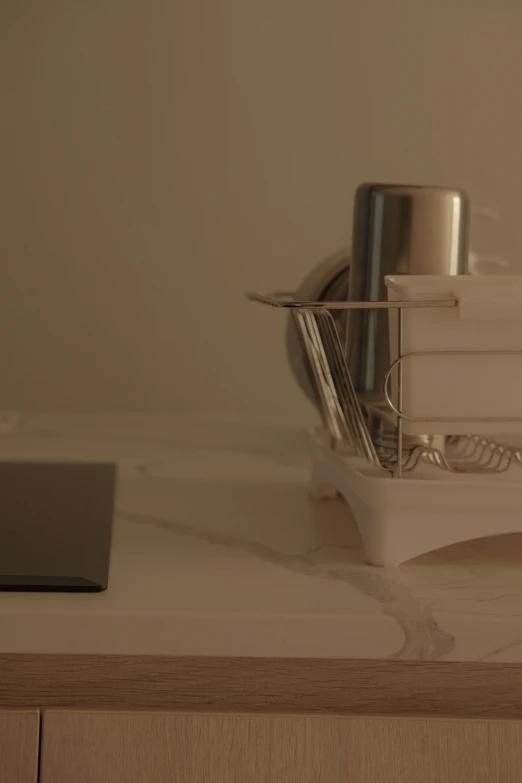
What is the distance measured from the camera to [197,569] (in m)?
0.57

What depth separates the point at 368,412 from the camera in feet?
2.46

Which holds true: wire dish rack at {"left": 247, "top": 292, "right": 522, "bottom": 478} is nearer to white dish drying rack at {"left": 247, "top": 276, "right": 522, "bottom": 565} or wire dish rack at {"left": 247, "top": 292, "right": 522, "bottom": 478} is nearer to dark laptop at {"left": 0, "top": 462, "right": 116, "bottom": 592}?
white dish drying rack at {"left": 247, "top": 276, "right": 522, "bottom": 565}

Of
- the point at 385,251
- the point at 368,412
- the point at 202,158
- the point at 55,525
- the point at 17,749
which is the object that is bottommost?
the point at 17,749

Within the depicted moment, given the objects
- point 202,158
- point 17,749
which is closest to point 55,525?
point 17,749

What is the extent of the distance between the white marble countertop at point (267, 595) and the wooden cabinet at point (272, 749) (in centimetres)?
4

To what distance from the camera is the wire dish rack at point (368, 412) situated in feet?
1.86

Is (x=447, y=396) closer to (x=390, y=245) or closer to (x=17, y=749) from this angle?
(x=390, y=245)

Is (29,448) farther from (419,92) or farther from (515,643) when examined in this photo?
(419,92)

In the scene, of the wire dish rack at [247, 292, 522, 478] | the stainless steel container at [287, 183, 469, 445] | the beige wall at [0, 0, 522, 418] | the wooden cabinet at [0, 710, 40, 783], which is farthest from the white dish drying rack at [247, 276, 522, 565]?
the beige wall at [0, 0, 522, 418]

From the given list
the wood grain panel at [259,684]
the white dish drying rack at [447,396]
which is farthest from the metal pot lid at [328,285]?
the wood grain panel at [259,684]

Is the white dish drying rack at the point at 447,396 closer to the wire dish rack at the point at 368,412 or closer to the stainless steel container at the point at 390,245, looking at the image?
the wire dish rack at the point at 368,412

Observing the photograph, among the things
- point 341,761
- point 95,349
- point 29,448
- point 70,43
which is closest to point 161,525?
point 341,761

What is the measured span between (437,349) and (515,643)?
17 cm

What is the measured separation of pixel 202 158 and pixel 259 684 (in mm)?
1040
